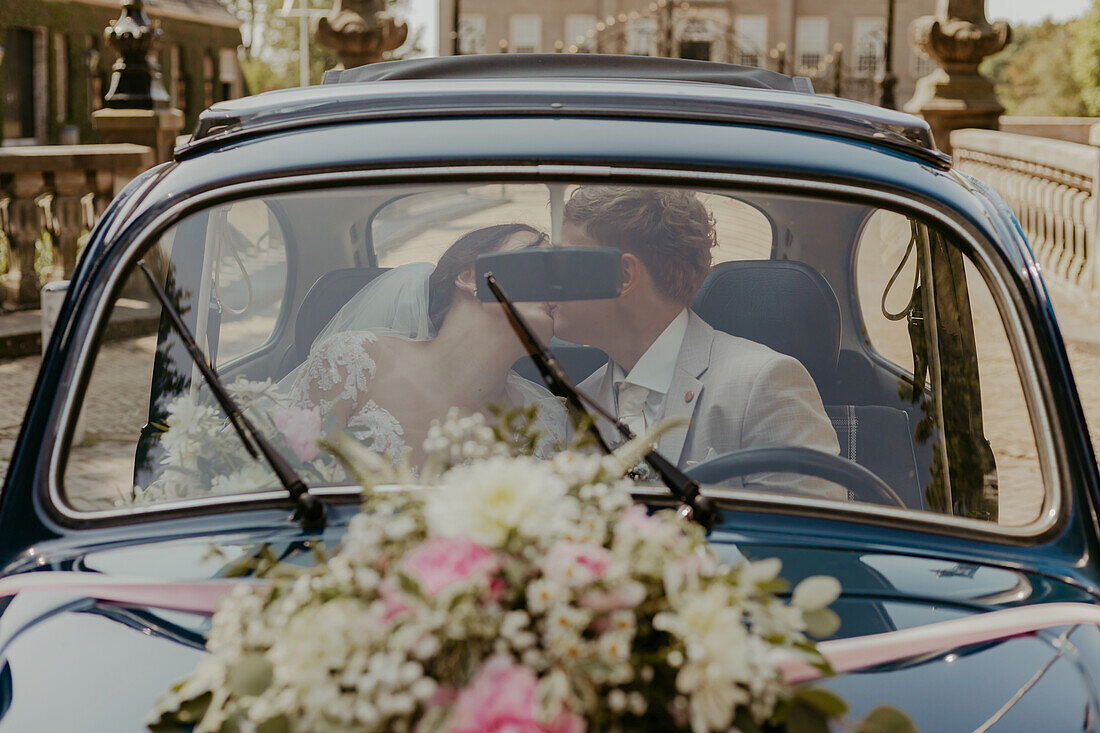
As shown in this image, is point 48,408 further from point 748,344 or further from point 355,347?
point 748,344

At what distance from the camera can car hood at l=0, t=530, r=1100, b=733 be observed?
60.7 inches

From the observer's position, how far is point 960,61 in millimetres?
15477

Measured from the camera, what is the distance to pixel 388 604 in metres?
1.29

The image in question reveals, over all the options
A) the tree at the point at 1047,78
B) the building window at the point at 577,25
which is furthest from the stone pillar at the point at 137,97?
the building window at the point at 577,25

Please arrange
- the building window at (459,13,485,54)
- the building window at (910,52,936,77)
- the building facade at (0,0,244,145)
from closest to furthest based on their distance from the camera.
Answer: the building facade at (0,0,244,145), the building window at (910,52,936,77), the building window at (459,13,485,54)

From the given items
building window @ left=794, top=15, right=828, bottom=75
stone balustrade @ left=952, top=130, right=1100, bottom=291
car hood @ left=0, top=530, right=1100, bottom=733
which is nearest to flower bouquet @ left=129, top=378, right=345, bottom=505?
car hood @ left=0, top=530, right=1100, bottom=733

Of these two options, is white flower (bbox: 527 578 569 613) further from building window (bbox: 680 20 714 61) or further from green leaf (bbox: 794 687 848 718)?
building window (bbox: 680 20 714 61)

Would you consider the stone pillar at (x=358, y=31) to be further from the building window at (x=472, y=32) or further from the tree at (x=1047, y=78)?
the building window at (x=472, y=32)

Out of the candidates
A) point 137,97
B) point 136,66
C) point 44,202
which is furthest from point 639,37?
point 44,202

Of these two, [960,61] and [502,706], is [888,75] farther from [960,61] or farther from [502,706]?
[502,706]

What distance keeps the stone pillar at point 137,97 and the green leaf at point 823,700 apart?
42.1ft

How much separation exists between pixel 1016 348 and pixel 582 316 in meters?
0.73

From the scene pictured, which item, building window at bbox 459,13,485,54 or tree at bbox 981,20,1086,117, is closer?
tree at bbox 981,20,1086,117

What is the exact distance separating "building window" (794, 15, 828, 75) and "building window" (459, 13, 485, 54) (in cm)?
1253
